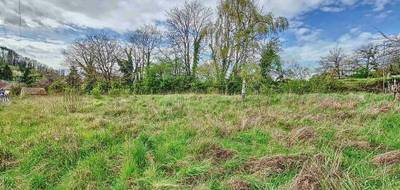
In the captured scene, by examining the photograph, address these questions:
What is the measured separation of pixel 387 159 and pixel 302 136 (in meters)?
1.64

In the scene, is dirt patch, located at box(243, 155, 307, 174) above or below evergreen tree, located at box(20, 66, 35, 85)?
below

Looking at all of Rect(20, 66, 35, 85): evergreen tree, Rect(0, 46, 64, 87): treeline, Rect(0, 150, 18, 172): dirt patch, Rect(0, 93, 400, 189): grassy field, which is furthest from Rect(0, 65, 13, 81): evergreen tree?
Rect(0, 150, 18, 172): dirt patch

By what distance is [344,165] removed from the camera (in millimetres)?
4129

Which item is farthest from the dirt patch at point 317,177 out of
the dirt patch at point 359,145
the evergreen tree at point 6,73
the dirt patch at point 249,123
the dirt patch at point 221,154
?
the evergreen tree at point 6,73

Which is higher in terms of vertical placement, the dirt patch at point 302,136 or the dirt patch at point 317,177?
the dirt patch at point 302,136

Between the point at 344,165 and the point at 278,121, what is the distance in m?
3.23

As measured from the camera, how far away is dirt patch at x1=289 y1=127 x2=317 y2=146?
17.8 ft

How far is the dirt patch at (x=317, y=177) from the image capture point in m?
3.34

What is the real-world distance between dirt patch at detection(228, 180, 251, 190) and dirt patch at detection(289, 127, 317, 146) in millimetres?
1854

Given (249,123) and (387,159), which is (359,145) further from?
(249,123)

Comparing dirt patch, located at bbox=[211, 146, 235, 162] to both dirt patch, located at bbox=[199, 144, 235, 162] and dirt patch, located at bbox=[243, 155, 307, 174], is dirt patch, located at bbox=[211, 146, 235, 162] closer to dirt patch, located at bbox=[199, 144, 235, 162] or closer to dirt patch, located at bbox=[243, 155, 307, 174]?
dirt patch, located at bbox=[199, 144, 235, 162]

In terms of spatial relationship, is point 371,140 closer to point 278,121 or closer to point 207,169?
point 278,121

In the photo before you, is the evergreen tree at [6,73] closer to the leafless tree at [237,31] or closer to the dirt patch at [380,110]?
the leafless tree at [237,31]

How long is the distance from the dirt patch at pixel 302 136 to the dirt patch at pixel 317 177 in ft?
5.16
